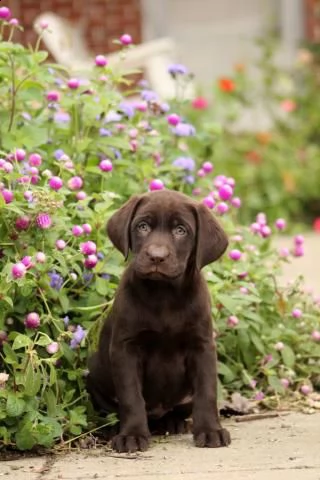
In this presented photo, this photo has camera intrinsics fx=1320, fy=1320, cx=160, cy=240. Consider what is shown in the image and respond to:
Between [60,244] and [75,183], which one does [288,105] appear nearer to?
[75,183]

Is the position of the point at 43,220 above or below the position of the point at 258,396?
above

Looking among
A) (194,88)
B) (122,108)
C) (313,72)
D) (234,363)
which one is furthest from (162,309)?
(313,72)

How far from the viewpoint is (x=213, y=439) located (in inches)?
181

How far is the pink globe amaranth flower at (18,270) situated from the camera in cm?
446

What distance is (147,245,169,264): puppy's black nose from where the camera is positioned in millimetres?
4449

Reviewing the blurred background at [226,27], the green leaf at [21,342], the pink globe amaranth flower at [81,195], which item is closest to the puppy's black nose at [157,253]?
the green leaf at [21,342]

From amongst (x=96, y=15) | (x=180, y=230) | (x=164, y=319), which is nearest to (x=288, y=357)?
(x=164, y=319)

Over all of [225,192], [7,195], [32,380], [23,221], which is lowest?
[32,380]

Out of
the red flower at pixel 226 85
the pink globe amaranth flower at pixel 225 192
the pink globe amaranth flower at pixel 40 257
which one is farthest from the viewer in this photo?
the red flower at pixel 226 85

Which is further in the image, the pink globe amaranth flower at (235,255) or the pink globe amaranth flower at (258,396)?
the pink globe amaranth flower at (235,255)

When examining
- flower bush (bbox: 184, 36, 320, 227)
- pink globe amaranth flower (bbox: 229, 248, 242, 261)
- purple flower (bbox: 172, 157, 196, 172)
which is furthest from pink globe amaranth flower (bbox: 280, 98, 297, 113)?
pink globe amaranth flower (bbox: 229, 248, 242, 261)

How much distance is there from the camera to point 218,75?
496 inches

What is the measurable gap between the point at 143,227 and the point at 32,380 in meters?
0.66

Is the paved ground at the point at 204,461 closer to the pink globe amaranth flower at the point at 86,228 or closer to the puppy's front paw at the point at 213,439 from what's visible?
the puppy's front paw at the point at 213,439
